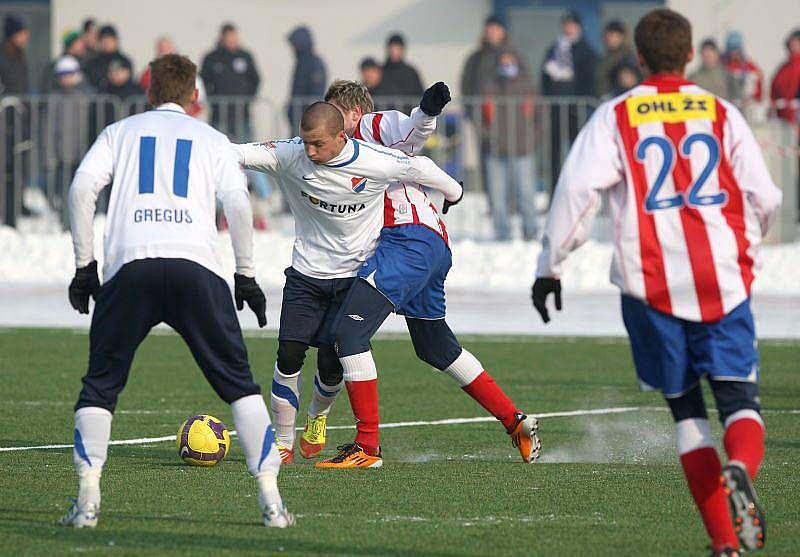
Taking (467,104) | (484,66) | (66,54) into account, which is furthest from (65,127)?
(484,66)

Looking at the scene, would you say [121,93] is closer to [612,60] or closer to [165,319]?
[612,60]

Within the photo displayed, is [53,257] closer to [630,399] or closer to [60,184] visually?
[60,184]

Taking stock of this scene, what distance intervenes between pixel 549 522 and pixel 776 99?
48.6 feet

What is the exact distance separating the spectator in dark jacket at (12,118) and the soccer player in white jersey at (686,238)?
48.9 ft

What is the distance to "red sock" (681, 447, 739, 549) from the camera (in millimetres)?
5605

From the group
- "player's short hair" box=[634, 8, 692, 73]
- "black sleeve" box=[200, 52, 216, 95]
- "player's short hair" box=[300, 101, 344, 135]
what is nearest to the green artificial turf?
"player's short hair" box=[300, 101, 344, 135]

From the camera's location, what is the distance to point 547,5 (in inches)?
1145

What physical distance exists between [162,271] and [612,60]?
13.6m

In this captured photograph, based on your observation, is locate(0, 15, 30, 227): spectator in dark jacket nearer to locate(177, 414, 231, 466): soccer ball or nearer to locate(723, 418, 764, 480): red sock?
locate(177, 414, 231, 466): soccer ball

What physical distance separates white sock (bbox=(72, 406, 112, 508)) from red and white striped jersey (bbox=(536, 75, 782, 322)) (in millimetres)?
1896

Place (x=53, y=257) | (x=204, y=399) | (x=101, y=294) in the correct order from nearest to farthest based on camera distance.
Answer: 1. (x=101, y=294)
2. (x=204, y=399)
3. (x=53, y=257)

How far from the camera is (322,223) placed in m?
8.32

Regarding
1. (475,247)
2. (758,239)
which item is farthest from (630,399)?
(475,247)

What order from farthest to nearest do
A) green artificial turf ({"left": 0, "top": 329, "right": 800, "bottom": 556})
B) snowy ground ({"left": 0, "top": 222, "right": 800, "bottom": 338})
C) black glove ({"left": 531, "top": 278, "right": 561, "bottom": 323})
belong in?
snowy ground ({"left": 0, "top": 222, "right": 800, "bottom": 338}) < green artificial turf ({"left": 0, "top": 329, "right": 800, "bottom": 556}) < black glove ({"left": 531, "top": 278, "right": 561, "bottom": 323})
